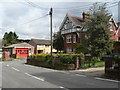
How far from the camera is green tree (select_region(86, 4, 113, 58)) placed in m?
18.7

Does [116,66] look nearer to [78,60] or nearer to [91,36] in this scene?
[78,60]

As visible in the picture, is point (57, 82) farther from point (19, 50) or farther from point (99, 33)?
point (19, 50)

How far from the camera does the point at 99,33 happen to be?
18.8 metres

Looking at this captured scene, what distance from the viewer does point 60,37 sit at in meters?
40.2

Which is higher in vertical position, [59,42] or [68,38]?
[68,38]

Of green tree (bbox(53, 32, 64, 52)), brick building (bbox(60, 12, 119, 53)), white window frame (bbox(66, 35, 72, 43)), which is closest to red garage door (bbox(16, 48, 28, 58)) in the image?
green tree (bbox(53, 32, 64, 52))

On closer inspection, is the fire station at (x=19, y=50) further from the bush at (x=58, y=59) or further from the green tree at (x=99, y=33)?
the green tree at (x=99, y=33)

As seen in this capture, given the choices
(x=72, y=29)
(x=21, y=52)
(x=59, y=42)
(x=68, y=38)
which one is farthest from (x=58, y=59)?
(x=21, y=52)

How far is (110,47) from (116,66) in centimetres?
873

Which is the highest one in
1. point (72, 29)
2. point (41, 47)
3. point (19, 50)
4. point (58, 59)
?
point (72, 29)

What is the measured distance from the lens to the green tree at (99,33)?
18.7m

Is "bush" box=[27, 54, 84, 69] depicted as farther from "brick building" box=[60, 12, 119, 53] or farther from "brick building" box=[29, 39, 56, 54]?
"brick building" box=[29, 39, 56, 54]

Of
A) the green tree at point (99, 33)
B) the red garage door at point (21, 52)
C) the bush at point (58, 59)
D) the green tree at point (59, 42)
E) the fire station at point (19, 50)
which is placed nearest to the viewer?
the bush at point (58, 59)

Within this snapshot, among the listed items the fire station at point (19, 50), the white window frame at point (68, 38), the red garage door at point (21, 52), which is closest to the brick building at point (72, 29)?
the white window frame at point (68, 38)
